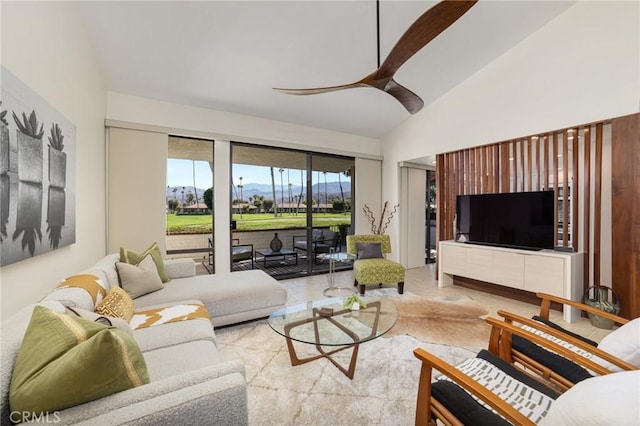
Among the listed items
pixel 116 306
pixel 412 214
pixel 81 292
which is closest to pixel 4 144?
pixel 81 292

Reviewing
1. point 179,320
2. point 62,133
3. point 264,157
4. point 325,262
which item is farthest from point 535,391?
point 264,157

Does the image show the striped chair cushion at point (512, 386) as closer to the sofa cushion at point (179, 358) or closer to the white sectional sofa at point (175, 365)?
the white sectional sofa at point (175, 365)

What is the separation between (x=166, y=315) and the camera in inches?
83.0

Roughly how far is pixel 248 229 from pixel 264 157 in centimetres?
139

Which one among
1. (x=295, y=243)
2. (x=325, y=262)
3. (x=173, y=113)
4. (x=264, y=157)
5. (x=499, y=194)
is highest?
(x=173, y=113)

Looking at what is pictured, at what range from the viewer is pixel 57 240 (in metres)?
1.97

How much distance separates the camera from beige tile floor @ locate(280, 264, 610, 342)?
2.89 meters

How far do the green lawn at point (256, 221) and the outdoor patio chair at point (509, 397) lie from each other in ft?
12.5

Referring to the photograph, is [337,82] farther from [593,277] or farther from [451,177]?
[593,277]

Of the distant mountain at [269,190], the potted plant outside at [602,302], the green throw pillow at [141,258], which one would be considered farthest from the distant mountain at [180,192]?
the potted plant outside at [602,302]

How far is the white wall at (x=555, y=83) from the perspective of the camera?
2.67 metres

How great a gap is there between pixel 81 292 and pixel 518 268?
459 centimetres

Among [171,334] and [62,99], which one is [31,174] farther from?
[171,334]

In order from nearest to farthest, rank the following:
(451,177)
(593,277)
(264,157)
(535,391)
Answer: (535,391) < (593,277) < (451,177) < (264,157)
